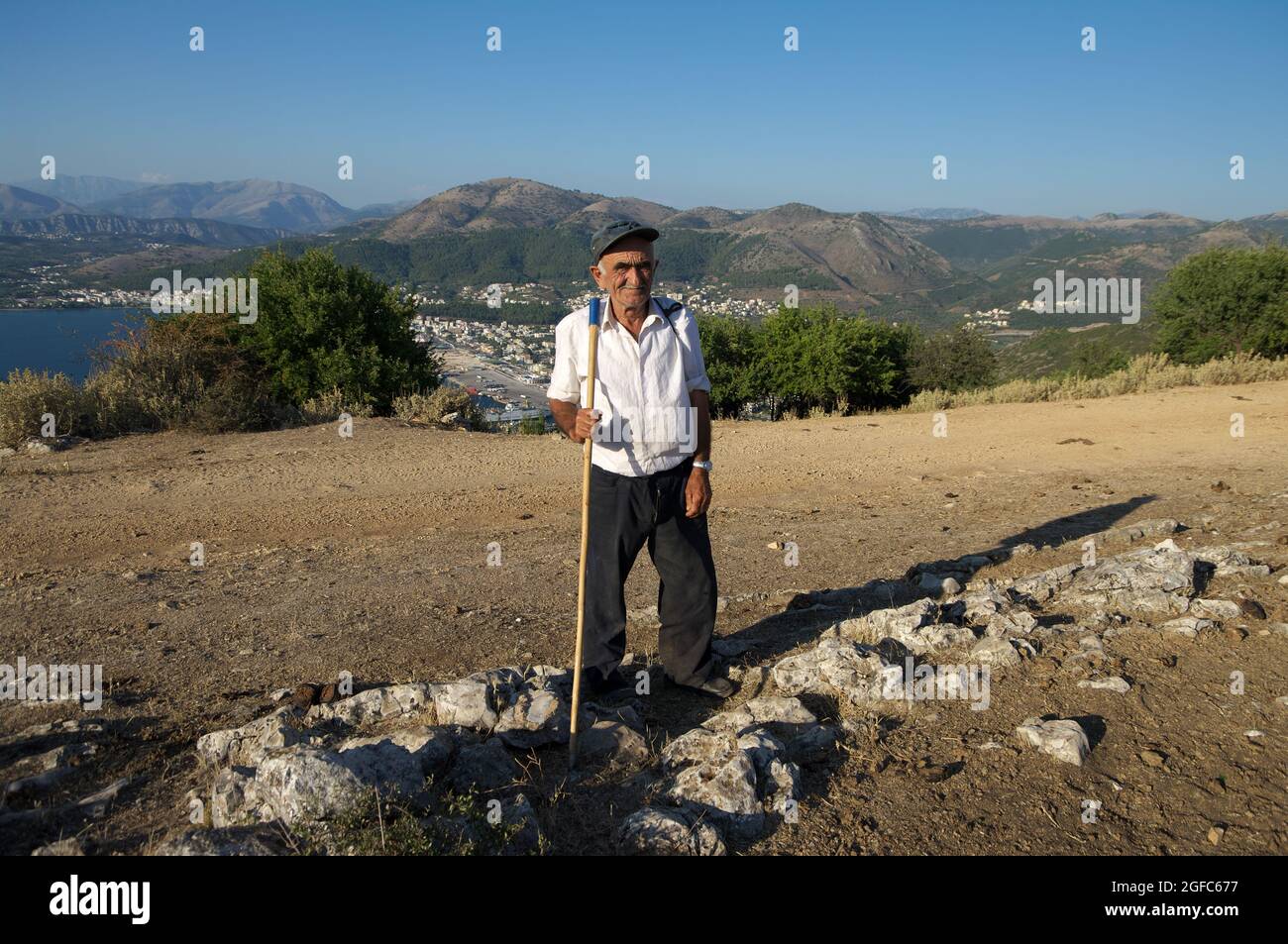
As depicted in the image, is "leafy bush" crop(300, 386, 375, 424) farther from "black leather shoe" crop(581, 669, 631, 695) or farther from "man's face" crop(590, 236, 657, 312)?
"man's face" crop(590, 236, 657, 312)

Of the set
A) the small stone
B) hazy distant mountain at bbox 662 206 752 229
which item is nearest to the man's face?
the small stone

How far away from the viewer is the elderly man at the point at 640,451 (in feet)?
11.9

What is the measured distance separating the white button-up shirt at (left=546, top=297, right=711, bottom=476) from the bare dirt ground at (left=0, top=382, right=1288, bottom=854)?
48.4 inches

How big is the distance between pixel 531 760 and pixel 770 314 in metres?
19.3

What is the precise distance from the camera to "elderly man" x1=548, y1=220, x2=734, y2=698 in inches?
142

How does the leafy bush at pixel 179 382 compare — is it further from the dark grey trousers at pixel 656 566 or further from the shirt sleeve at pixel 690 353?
the shirt sleeve at pixel 690 353

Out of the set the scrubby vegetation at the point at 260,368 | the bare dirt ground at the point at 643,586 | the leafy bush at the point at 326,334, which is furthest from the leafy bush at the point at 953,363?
the leafy bush at the point at 326,334

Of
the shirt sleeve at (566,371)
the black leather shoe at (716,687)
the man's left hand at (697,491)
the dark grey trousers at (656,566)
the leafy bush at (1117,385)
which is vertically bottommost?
the black leather shoe at (716,687)

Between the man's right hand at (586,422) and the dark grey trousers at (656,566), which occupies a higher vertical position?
the man's right hand at (586,422)

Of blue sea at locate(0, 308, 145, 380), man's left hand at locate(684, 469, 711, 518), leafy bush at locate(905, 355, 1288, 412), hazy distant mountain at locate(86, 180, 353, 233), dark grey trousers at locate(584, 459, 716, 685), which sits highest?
hazy distant mountain at locate(86, 180, 353, 233)

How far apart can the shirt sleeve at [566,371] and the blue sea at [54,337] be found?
948 cm

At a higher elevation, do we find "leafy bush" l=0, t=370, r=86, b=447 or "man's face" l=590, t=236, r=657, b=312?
"man's face" l=590, t=236, r=657, b=312

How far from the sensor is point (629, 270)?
356cm

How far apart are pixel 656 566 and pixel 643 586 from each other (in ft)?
7.06
